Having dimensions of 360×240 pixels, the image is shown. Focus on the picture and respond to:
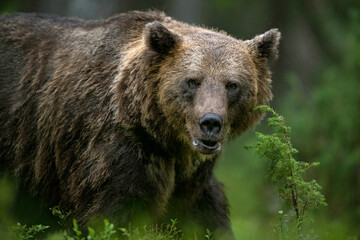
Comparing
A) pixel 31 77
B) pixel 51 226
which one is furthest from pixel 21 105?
pixel 51 226

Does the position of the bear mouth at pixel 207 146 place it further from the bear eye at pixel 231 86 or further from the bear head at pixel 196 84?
the bear eye at pixel 231 86

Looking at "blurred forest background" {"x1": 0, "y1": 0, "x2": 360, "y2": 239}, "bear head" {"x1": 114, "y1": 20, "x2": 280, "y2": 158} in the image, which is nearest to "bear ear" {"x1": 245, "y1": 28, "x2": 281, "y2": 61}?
"bear head" {"x1": 114, "y1": 20, "x2": 280, "y2": 158}

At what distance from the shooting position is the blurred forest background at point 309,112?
478 inches

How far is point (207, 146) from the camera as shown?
24.6 ft

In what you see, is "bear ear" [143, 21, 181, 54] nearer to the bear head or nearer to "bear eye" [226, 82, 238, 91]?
the bear head

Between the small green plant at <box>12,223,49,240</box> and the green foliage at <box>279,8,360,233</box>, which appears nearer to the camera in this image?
the small green plant at <box>12,223,49,240</box>

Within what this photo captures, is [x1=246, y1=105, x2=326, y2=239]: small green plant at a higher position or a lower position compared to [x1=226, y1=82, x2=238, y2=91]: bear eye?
lower

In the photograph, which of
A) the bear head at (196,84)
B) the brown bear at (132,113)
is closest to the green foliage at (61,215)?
the brown bear at (132,113)

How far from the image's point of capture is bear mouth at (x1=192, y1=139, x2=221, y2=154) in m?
7.48

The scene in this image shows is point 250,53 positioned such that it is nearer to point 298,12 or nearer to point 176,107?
point 176,107

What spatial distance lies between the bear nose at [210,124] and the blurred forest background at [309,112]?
3.49 feet

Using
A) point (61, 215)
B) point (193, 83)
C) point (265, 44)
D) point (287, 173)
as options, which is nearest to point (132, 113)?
point (193, 83)

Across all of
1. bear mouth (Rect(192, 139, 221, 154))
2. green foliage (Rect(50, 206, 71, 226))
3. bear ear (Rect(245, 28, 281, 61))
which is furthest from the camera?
bear ear (Rect(245, 28, 281, 61))

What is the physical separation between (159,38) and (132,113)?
0.79 m
